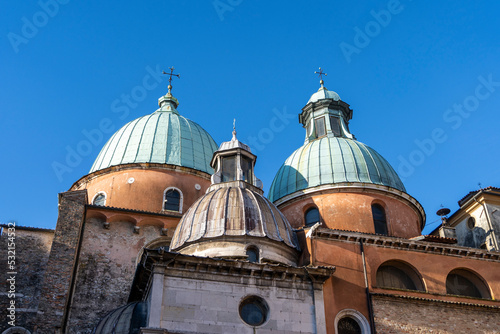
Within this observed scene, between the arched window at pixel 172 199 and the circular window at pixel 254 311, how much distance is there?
33.7 ft

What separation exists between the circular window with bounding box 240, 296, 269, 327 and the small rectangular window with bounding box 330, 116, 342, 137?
16.7 m

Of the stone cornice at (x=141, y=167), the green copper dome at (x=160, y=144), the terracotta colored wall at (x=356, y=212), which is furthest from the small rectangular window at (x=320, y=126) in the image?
the stone cornice at (x=141, y=167)

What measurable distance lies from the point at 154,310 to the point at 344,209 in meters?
12.9

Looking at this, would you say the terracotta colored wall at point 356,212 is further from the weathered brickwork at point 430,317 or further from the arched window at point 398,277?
the weathered brickwork at point 430,317

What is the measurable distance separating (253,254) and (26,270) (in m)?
9.49

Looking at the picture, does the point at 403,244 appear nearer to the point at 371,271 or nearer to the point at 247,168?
the point at 371,271

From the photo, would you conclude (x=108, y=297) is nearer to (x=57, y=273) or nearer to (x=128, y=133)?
(x=57, y=273)

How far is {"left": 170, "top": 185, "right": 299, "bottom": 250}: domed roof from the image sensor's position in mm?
23141

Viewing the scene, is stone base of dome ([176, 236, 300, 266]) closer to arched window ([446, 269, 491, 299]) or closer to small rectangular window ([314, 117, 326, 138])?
arched window ([446, 269, 491, 299])

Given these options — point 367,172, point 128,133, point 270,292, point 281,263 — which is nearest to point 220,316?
point 270,292

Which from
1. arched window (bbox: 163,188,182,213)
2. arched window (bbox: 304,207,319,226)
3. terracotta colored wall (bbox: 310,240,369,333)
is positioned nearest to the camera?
terracotta colored wall (bbox: 310,240,369,333)

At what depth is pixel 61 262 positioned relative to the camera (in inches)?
888

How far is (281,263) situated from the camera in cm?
2252

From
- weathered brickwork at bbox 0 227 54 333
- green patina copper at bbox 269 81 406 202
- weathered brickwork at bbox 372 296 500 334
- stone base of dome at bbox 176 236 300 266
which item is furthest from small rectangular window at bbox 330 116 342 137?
weathered brickwork at bbox 0 227 54 333
